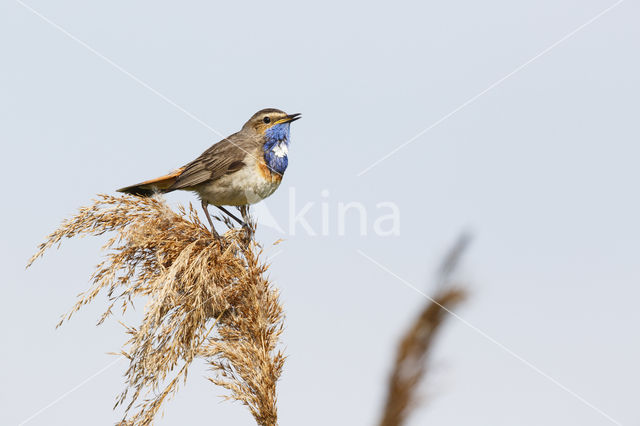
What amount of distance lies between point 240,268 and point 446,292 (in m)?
2.18

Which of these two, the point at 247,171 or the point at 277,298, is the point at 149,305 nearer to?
the point at 277,298

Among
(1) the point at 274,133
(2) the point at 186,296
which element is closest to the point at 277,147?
(1) the point at 274,133

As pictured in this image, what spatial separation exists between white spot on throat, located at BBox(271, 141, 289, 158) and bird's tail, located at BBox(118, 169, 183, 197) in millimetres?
864

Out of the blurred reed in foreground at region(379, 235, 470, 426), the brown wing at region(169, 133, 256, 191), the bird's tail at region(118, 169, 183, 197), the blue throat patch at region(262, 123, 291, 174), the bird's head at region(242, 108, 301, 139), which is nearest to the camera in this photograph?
the blurred reed in foreground at region(379, 235, 470, 426)

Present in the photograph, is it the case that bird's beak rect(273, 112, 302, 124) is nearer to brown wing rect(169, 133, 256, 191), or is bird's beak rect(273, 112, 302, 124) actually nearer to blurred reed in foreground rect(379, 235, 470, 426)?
brown wing rect(169, 133, 256, 191)

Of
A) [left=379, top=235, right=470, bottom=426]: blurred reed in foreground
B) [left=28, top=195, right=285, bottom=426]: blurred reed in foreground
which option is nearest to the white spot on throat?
[left=28, top=195, right=285, bottom=426]: blurred reed in foreground

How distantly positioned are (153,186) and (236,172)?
0.69 meters

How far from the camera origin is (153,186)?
532 centimetres

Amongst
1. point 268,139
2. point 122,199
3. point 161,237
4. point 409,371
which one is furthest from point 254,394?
point 268,139

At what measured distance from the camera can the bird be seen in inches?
214

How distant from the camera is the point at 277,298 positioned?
9.98 feet

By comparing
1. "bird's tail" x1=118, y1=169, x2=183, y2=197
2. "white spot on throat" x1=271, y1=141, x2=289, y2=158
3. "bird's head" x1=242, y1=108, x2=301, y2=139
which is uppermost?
"bird's tail" x1=118, y1=169, x2=183, y2=197

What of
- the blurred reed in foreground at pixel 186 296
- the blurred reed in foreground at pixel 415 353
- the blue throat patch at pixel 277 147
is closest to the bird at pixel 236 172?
the blue throat patch at pixel 277 147

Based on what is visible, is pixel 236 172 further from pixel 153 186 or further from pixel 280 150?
pixel 153 186
